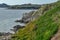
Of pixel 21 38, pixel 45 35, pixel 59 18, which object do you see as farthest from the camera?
pixel 21 38

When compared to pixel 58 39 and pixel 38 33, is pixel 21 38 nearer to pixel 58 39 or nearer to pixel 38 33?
pixel 38 33

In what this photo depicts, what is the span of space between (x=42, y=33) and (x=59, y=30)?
121 inches

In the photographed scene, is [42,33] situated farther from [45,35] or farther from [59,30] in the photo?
[59,30]

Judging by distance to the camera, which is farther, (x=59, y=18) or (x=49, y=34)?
(x=59, y=18)

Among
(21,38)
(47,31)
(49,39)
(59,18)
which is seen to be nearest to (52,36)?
(49,39)

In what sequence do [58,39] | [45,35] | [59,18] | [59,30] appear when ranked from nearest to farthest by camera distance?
[58,39]
[59,30]
[45,35]
[59,18]

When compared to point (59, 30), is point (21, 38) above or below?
below

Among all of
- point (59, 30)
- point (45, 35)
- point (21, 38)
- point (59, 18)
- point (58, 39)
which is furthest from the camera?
point (21, 38)

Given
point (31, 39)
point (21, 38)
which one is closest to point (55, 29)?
point (31, 39)

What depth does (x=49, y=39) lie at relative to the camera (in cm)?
2131

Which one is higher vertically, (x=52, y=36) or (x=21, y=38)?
(x=52, y=36)

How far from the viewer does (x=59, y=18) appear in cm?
2417

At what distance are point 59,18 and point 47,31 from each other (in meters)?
1.98

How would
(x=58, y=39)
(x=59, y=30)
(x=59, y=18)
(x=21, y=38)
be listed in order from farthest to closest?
(x=21, y=38)
(x=59, y=18)
(x=59, y=30)
(x=58, y=39)
